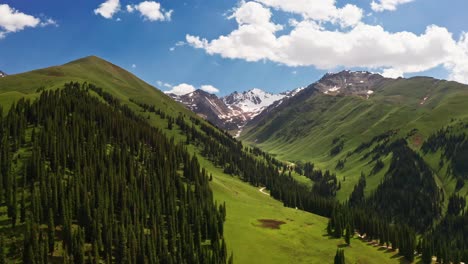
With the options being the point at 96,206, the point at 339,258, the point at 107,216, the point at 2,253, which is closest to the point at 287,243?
the point at 339,258

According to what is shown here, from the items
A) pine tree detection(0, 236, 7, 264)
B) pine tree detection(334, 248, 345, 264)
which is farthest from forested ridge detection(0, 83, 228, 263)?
pine tree detection(334, 248, 345, 264)

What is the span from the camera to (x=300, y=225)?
589 ft

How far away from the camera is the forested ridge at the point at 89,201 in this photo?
110m

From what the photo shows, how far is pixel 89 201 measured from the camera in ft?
421

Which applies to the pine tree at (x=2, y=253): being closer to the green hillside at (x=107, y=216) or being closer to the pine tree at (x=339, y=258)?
the green hillside at (x=107, y=216)

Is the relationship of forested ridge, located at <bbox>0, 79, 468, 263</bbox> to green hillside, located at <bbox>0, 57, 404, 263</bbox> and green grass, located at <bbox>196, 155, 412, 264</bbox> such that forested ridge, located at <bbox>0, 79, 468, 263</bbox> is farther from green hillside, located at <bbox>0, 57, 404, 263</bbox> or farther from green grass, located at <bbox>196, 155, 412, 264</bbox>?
green grass, located at <bbox>196, 155, 412, 264</bbox>

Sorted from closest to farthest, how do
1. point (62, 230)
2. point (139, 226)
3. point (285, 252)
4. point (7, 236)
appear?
point (7, 236), point (62, 230), point (139, 226), point (285, 252)

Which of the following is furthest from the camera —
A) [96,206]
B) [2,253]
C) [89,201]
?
[96,206]

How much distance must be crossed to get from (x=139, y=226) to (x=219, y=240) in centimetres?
3083

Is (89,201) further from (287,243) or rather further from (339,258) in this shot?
(339,258)

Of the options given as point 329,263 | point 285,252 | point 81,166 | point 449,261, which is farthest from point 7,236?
point 449,261

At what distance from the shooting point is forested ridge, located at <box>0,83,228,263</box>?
360 feet

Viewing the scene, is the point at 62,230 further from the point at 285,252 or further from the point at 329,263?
the point at 329,263

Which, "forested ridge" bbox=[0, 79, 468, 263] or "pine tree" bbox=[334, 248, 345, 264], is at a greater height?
"forested ridge" bbox=[0, 79, 468, 263]
